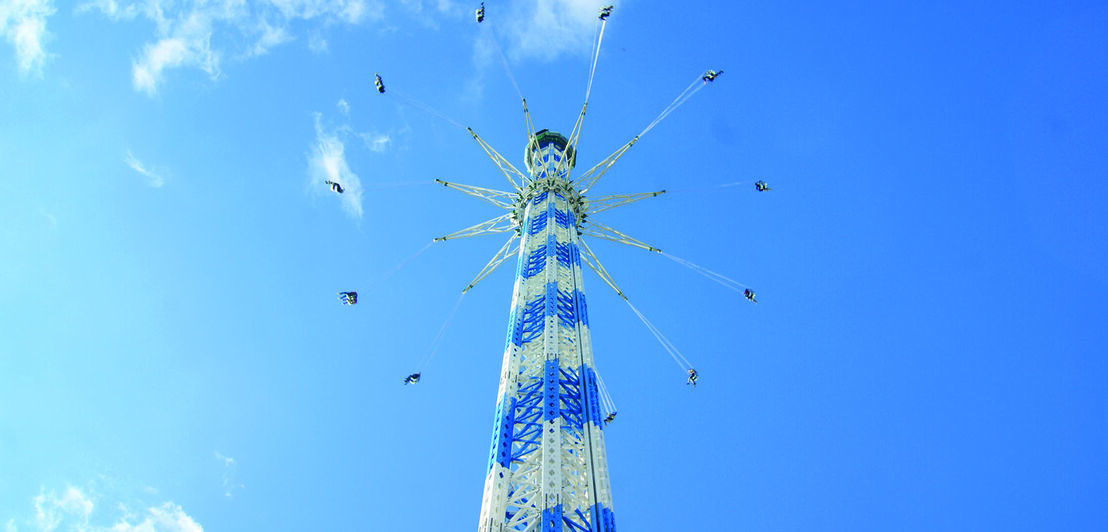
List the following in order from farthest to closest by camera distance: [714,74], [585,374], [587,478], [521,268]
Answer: [714,74]
[521,268]
[585,374]
[587,478]

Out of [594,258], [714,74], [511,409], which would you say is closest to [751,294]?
[594,258]

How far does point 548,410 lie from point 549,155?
17922 millimetres

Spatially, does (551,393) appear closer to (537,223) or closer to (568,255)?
(568,255)

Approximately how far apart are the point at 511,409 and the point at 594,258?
586 inches

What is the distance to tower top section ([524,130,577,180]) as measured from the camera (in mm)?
32188

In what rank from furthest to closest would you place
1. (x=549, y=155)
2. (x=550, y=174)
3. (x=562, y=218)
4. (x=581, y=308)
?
1. (x=549, y=155)
2. (x=550, y=174)
3. (x=562, y=218)
4. (x=581, y=308)

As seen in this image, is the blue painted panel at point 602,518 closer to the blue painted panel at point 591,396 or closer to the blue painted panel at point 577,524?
the blue painted panel at point 577,524

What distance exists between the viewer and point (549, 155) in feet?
109

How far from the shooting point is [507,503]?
15953 mm

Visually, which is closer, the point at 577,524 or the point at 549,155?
the point at 577,524

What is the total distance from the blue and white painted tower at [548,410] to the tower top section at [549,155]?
5.40 m

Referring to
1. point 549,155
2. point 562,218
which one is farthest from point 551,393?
point 549,155

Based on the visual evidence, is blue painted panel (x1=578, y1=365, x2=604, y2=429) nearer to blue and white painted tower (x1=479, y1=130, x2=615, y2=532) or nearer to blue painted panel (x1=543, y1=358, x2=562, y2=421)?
blue and white painted tower (x1=479, y1=130, x2=615, y2=532)

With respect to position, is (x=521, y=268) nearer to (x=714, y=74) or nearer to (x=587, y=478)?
(x=587, y=478)
